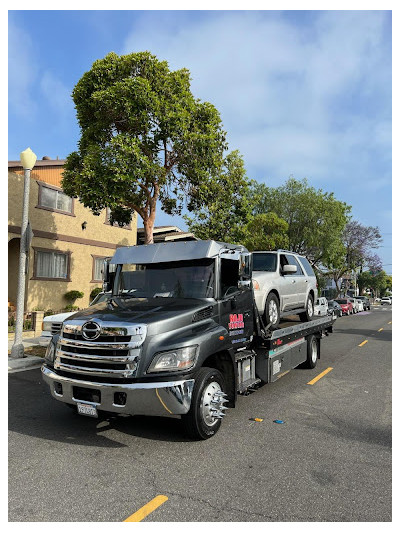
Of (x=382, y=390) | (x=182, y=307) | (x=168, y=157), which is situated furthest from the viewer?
(x=168, y=157)

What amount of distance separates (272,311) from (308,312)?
96.9 inches

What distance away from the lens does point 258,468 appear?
412 cm

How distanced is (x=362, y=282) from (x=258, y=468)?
9420 cm

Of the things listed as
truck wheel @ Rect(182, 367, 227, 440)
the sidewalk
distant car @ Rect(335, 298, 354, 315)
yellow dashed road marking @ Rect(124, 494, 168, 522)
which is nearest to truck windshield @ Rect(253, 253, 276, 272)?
truck wheel @ Rect(182, 367, 227, 440)

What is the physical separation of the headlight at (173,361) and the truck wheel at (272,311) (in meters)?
2.78

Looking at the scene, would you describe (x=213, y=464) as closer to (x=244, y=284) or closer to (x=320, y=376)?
(x=244, y=284)

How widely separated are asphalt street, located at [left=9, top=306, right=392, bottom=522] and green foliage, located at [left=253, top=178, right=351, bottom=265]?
2706 cm

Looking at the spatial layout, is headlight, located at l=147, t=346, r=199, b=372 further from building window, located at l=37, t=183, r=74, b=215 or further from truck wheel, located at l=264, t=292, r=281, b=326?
building window, located at l=37, t=183, r=74, b=215

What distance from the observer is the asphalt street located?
332cm

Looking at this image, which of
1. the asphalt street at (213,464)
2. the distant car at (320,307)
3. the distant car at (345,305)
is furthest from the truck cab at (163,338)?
the distant car at (345,305)

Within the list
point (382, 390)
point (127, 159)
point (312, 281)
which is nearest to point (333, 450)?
point (382, 390)

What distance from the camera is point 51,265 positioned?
18047mm

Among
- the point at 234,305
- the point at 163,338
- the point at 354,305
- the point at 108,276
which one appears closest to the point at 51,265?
the point at 108,276

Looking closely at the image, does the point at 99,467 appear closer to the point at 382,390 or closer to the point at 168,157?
the point at 382,390
